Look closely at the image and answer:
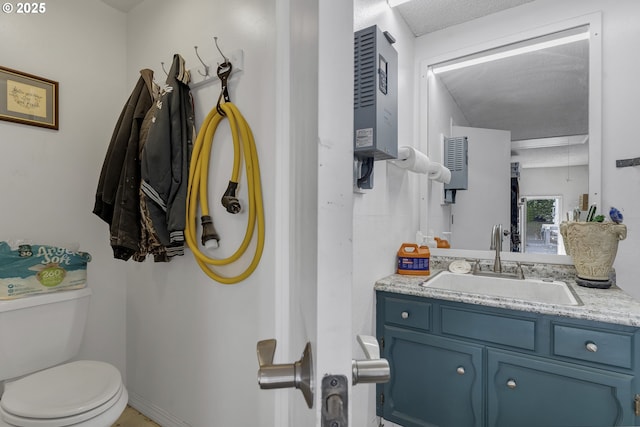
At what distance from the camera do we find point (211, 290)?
4.65 feet

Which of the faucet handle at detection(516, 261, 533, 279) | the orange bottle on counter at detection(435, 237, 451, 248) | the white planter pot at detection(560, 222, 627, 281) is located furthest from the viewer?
the orange bottle on counter at detection(435, 237, 451, 248)

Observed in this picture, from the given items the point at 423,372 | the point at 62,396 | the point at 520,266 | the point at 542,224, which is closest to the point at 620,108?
the point at 542,224

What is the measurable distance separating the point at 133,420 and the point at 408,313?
1.61 m

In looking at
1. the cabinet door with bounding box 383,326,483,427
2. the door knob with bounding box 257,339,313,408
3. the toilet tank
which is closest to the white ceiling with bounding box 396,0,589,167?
the cabinet door with bounding box 383,326,483,427

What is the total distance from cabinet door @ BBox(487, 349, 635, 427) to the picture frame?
2.40 meters

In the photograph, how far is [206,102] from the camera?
1461 mm

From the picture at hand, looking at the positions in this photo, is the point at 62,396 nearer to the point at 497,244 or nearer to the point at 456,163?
the point at 497,244

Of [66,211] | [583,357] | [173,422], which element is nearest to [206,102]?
[66,211]

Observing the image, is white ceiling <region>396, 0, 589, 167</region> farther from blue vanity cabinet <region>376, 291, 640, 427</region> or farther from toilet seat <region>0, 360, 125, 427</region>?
toilet seat <region>0, 360, 125, 427</region>

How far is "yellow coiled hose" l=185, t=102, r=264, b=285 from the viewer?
4.05 ft

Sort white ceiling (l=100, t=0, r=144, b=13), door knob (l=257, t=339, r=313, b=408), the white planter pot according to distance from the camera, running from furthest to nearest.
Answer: white ceiling (l=100, t=0, r=144, b=13) < the white planter pot < door knob (l=257, t=339, r=313, b=408)

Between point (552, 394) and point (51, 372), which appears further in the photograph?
point (51, 372)

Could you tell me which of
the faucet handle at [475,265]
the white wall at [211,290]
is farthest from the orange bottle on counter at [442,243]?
the white wall at [211,290]

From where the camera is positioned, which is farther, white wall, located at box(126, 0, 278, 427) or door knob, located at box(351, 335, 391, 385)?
white wall, located at box(126, 0, 278, 427)
